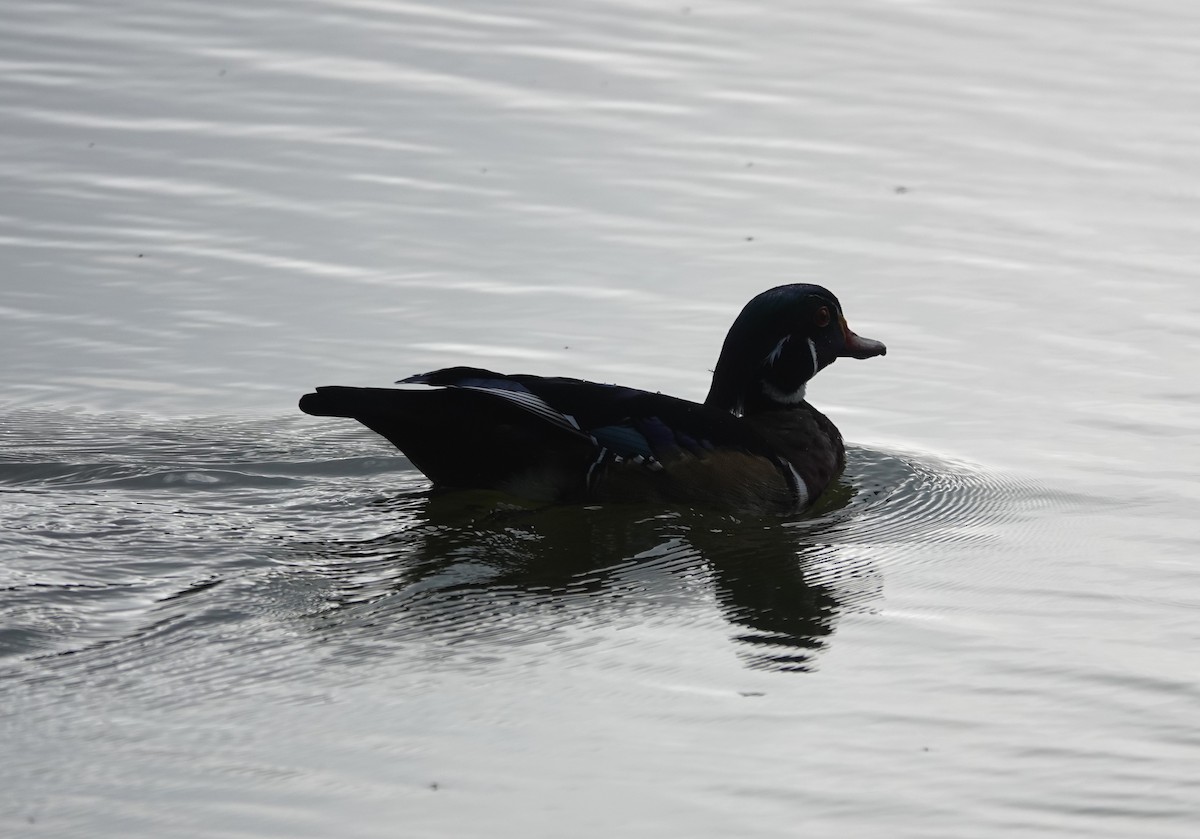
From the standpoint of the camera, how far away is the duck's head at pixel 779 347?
9641 millimetres

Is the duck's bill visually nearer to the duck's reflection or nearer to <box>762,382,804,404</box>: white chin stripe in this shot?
<box>762,382,804,404</box>: white chin stripe

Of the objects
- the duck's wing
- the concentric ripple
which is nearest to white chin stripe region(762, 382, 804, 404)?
the concentric ripple

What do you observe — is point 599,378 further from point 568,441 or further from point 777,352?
point 568,441

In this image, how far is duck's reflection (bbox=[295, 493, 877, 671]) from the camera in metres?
7.23

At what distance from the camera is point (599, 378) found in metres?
10.5

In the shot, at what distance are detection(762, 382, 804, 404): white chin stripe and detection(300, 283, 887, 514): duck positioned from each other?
44cm

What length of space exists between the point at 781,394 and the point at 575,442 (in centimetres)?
140

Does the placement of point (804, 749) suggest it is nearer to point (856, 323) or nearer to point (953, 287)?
point (856, 323)

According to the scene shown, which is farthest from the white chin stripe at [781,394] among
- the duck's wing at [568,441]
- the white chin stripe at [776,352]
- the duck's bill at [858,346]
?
the duck's wing at [568,441]

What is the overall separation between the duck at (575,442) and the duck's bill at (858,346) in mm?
721

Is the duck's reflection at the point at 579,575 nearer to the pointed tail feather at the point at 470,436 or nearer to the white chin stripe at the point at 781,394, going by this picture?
the pointed tail feather at the point at 470,436

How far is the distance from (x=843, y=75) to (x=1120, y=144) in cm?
262

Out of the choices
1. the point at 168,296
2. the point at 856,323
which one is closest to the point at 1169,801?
the point at 856,323

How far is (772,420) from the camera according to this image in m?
9.67
